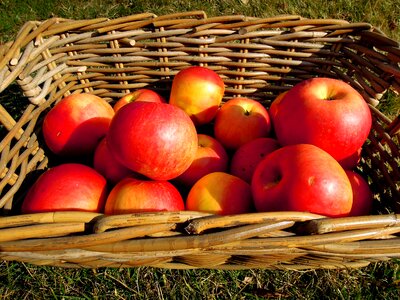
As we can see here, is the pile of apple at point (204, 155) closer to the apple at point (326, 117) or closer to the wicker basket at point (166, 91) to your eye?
the apple at point (326, 117)

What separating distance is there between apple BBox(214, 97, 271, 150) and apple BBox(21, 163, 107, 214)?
0.44 m

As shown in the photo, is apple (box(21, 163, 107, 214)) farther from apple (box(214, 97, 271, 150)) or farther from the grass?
apple (box(214, 97, 271, 150))

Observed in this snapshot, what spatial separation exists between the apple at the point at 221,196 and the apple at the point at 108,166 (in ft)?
0.74

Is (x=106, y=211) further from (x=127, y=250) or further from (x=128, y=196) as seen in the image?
(x=127, y=250)

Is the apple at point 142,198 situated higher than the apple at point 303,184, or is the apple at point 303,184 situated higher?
the apple at point 303,184

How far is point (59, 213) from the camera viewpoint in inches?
30.4

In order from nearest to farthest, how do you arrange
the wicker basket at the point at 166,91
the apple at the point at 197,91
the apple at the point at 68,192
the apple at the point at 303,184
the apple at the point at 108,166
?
the wicker basket at the point at 166,91
the apple at the point at 303,184
the apple at the point at 68,192
the apple at the point at 108,166
the apple at the point at 197,91

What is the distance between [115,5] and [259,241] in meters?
2.18

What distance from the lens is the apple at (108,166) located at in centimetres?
115

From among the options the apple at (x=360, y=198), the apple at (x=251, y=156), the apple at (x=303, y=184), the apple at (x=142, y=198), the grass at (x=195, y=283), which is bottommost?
the grass at (x=195, y=283)

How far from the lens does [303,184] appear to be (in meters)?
0.88

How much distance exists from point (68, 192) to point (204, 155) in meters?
0.40

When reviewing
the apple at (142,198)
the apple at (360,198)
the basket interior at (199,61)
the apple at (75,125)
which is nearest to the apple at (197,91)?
the basket interior at (199,61)

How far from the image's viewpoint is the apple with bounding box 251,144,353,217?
880 millimetres
